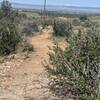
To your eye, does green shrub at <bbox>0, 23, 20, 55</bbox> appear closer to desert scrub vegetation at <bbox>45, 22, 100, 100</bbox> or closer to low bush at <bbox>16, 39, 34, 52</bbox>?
low bush at <bbox>16, 39, 34, 52</bbox>

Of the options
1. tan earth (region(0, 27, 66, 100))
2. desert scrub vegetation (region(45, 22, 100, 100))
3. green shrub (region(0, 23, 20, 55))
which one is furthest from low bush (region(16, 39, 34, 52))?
desert scrub vegetation (region(45, 22, 100, 100))

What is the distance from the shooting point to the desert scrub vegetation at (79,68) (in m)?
10.3

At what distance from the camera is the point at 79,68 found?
10.8 metres

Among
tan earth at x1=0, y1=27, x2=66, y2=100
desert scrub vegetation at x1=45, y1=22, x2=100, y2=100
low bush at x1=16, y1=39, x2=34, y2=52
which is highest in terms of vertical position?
desert scrub vegetation at x1=45, y1=22, x2=100, y2=100

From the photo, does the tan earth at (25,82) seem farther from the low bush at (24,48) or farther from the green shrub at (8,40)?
the low bush at (24,48)

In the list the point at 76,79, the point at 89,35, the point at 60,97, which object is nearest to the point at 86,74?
the point at 76,79

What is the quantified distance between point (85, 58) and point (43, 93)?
1.56 meters

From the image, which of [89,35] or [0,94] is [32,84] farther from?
[89,35]

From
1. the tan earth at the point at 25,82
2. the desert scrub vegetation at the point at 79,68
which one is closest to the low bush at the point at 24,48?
the tan earth at the point at 25,82

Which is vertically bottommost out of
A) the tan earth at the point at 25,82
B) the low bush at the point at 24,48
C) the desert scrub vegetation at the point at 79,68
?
the low bush at the point at 24,48

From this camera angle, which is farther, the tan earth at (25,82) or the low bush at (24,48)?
the low bush at (24,48)

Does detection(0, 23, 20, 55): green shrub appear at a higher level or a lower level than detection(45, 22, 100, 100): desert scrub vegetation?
lower

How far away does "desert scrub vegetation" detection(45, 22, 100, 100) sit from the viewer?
1030cm

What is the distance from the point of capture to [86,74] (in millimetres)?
10484
